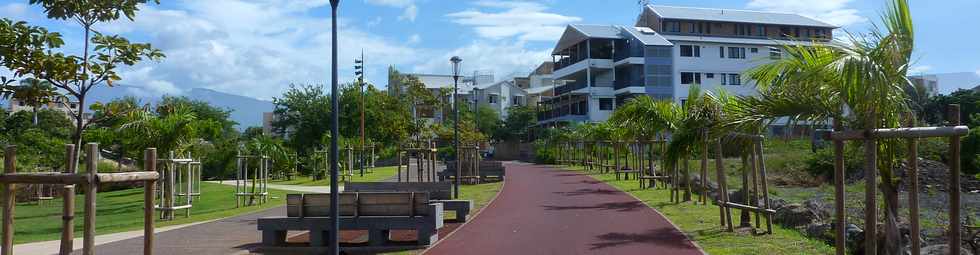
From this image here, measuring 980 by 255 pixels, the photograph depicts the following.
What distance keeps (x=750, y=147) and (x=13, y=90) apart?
1167 cm

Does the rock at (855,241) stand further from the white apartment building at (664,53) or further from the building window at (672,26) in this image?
the building window at (672,26)

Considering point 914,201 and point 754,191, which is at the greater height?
point 914,201

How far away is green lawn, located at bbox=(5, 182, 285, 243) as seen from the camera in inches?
755

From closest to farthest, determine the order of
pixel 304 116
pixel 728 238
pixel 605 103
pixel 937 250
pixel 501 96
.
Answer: pixel 937 250 < pixel 728 238 < pixel 304 116 < pixel 605 103 < pixel 501 96

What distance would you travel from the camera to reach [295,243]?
1449 centimetres

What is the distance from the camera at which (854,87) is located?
845cm

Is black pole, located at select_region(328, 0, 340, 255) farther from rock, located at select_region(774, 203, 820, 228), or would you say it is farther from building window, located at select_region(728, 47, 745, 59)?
building window, located at select_region(728, 47, 745, 59)

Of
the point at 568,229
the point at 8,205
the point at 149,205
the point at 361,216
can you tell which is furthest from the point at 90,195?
the point at 568,229

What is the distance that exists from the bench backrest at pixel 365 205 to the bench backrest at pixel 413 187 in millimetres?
5974

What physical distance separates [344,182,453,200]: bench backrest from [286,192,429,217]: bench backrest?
19.6ft

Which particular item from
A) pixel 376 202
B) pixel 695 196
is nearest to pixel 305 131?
pixel 695 196

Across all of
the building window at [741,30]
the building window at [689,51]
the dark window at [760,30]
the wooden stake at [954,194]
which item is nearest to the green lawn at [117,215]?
the wooden stake at [954,194]

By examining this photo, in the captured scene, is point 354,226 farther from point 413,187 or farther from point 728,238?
point 413,187

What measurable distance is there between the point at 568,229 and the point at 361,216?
14.4ft
